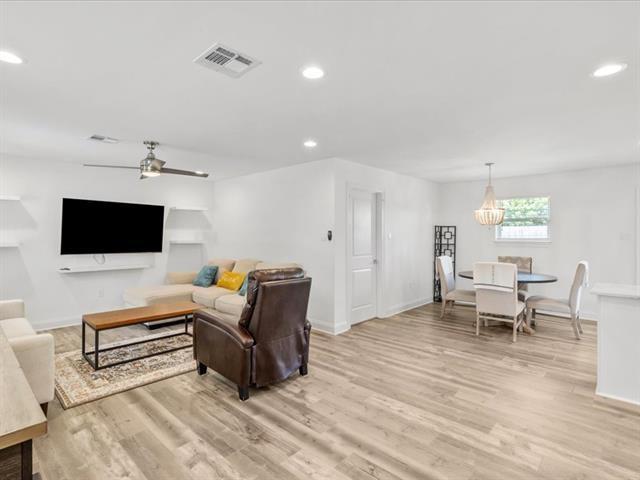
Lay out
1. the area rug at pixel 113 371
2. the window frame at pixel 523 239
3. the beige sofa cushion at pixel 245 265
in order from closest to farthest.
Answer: the area rug at pixel 113 371 → the beige sofa cushion at pixel 245 265 → the window frame at pixel 523 239

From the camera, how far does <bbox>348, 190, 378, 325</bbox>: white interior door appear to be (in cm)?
520

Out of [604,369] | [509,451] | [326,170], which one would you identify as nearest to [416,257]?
[326,170]

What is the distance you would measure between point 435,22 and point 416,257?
530cm

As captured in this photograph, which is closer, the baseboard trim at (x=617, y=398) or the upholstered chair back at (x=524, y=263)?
the baseboard trim at (x=617, y=398)

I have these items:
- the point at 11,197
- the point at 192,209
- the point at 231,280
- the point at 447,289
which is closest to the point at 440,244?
the point at 447,289

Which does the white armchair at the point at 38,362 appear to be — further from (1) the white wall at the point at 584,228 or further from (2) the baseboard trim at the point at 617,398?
(1) the white wall at the point at 584,228

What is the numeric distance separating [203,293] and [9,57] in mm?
3813

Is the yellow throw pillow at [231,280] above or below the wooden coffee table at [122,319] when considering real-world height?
above

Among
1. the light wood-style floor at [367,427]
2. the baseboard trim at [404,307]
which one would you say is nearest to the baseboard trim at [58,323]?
the light wood-style floor at [367,427]

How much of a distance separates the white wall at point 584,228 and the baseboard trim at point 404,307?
141 cm

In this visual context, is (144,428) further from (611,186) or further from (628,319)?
(611,186)

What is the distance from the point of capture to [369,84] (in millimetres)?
2488

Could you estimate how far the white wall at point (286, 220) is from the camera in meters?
4.93

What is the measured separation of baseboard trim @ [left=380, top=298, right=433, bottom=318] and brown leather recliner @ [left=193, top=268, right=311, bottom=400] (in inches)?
114
